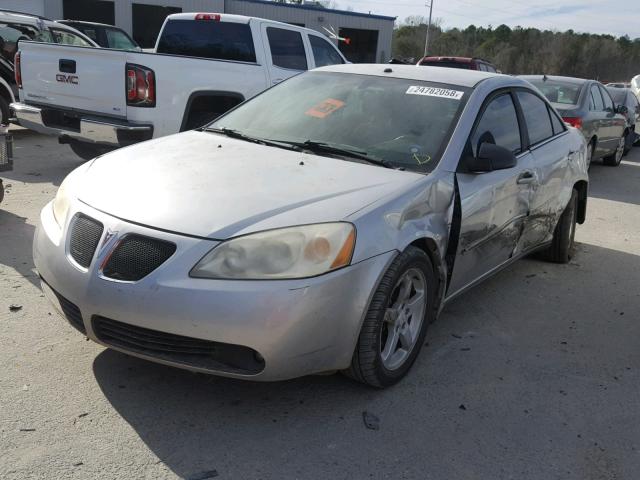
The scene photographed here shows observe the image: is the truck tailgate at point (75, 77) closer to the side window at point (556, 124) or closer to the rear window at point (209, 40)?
the rear window at point (209, 40)

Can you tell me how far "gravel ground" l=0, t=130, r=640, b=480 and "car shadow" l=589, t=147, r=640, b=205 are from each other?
5623mm

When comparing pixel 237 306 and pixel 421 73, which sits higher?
pixel 421 73

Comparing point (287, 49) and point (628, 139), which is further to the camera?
point (628, 139)

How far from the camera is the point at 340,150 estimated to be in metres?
3.79

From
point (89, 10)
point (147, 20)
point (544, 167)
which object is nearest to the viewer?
point (544, 167)

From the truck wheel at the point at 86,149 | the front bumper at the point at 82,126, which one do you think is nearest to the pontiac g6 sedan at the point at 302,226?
the front bumper at the point at 82,126

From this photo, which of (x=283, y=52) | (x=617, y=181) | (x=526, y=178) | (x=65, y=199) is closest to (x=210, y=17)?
(x=283, y=52)

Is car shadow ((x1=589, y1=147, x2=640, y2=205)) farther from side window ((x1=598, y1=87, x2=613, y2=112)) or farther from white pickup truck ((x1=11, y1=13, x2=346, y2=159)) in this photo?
white pickup truck ((x1=11, y1=13, x2=346, y2=159))

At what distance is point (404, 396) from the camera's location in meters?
3.31

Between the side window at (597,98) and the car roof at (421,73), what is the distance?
6.92 meters

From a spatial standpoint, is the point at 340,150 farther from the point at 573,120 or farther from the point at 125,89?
the point at 573,120

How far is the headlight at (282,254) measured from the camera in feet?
8.93

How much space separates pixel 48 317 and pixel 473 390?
2.49 m

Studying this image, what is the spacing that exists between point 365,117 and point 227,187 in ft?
4.01
